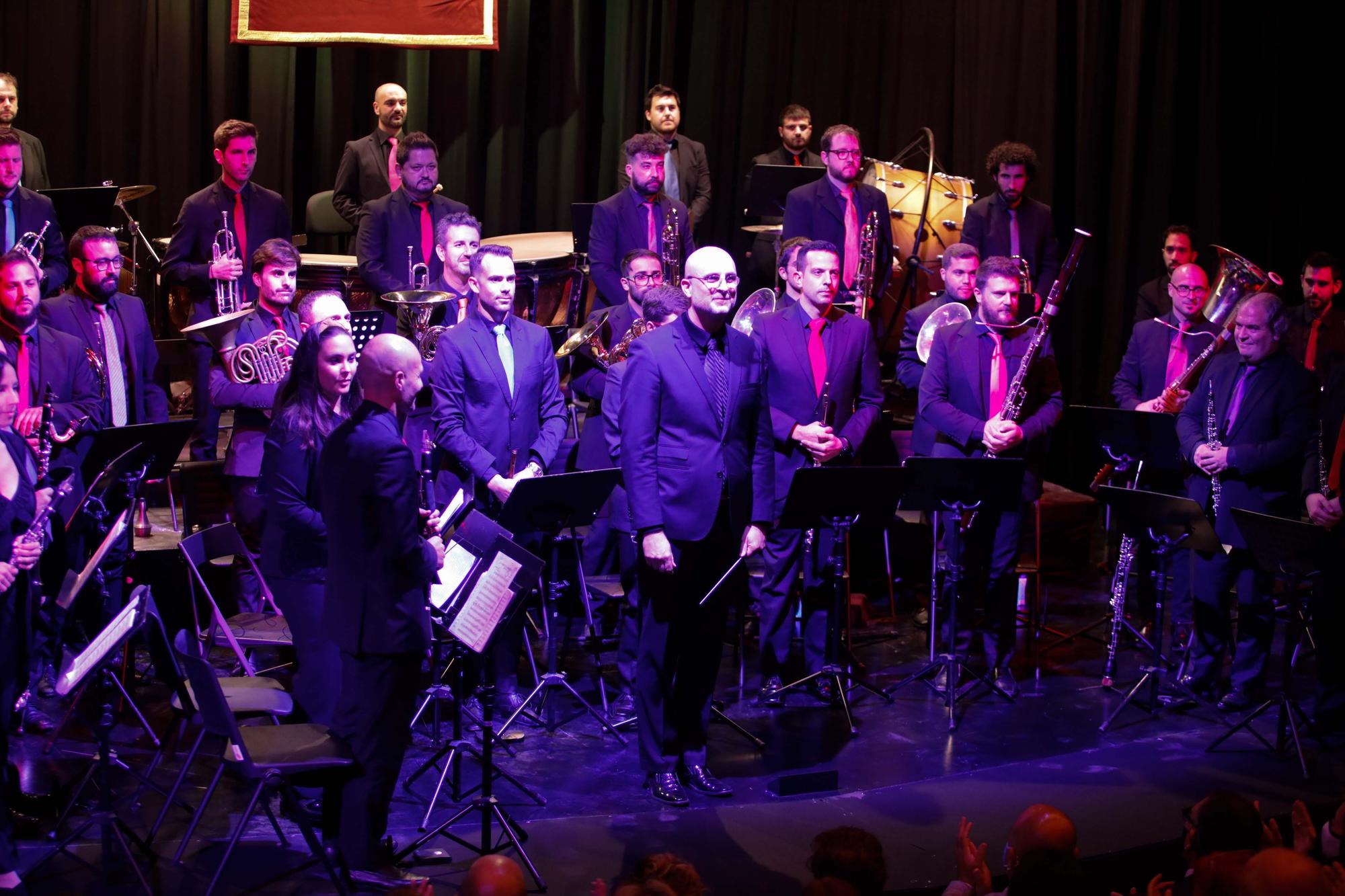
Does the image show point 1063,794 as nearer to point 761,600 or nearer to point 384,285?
point 761,600

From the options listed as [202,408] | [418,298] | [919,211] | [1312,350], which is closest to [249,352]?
[418,298]

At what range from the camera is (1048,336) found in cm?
685

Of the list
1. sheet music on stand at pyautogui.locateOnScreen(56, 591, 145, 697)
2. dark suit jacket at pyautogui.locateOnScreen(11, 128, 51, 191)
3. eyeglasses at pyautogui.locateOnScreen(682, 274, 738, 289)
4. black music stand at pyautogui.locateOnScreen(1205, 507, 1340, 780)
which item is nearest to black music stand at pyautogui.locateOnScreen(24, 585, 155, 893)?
sheet music on stand at pyautogui.locateOnScreen(56, 591, 145, 697)

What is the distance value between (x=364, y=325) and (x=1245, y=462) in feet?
12.4

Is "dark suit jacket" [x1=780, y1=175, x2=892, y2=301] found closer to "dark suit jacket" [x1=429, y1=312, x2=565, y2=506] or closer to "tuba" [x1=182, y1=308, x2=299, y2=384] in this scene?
"dark suit jacket" [x1=429, y1=312, x2=565, y2=506]

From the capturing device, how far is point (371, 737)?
4605mm

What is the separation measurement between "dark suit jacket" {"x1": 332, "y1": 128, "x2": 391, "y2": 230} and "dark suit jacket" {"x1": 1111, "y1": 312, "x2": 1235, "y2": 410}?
4.36 m

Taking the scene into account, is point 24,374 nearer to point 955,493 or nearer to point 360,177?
point 360,177

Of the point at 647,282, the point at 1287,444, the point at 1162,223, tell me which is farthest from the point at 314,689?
the point at 1162,223

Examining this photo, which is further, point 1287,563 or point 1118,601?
point 1118,601

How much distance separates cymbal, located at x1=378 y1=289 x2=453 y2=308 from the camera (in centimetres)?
675

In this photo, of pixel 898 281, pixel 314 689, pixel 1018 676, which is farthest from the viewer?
pixel 898 281

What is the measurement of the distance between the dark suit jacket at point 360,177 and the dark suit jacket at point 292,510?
164 inches

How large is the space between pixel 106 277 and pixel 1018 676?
4541mm
